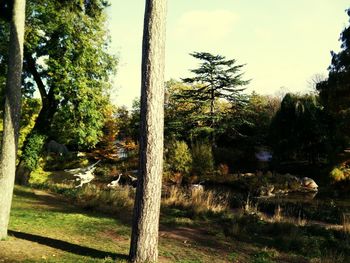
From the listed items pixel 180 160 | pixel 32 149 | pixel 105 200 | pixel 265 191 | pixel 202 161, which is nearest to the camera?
pixel 105 200

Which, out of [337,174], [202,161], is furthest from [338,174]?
[202,161]

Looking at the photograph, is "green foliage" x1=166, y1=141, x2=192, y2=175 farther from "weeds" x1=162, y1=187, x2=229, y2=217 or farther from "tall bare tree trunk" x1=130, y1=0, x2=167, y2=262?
"tall bare tree trunk" x1=130, y1=0, x2=167, y2=262

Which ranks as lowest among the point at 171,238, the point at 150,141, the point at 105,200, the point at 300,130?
the point at 171,238

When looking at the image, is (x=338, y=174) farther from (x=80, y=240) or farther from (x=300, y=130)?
(x=80, y=240)

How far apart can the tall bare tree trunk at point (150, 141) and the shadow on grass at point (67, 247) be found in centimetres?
58

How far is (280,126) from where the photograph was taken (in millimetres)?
28281

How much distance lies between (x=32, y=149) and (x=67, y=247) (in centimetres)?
1110

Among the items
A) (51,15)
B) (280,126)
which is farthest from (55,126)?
(280,126)

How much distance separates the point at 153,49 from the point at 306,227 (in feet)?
22.2

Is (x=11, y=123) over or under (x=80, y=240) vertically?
over

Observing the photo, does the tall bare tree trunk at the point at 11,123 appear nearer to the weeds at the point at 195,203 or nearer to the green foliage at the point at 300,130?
the weeds at the point at 195,203

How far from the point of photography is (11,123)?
6746 mm

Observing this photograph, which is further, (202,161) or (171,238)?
(202,161)

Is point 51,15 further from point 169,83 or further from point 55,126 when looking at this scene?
point 169,83
